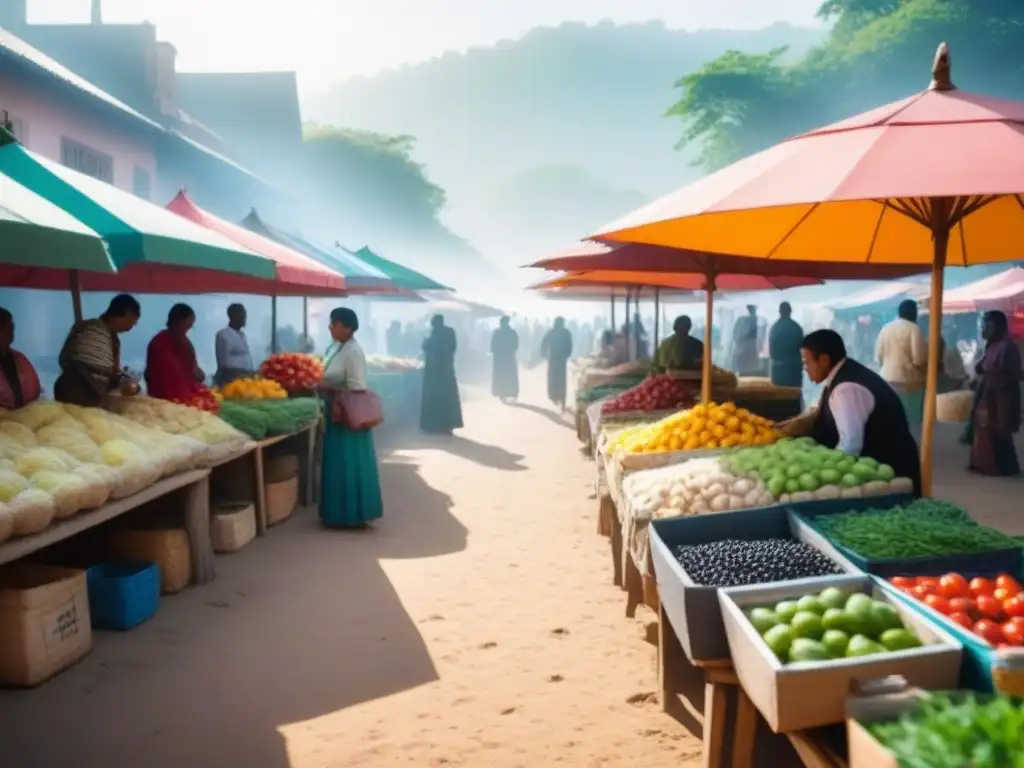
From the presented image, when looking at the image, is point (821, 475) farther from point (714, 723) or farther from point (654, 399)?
point (654, 399)

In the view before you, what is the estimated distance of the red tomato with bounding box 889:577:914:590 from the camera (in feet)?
10.7

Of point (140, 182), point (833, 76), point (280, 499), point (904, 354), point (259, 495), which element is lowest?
point (280, 499)

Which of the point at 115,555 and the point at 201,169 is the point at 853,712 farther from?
the point at 201,169

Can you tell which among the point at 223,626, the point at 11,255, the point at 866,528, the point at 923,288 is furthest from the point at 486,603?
the point at 923,288

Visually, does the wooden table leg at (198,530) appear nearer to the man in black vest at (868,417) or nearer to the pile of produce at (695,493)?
the pile of produce at (695,493)

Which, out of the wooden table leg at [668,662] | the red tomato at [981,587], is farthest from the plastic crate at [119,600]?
the red tomato at [981,587]

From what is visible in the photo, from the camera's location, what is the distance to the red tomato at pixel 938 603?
9.91 feet

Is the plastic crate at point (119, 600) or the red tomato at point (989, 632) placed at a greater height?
the red tomato at point (989, 632)

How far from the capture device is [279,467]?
27.2 ft

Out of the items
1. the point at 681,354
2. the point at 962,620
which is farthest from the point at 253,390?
the point at 962,620

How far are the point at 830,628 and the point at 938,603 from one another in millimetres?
472

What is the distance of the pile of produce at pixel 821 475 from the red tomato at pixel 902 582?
0.98 m

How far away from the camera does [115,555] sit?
19.7 ft

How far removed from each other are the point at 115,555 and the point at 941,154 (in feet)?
18.2
